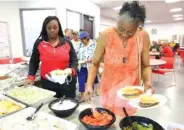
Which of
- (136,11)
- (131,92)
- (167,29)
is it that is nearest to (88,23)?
(136,11)

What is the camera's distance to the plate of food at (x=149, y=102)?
0.93 meters

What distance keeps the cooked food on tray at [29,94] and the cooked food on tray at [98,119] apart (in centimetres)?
46

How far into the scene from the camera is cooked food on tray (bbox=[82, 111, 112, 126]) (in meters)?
0.95

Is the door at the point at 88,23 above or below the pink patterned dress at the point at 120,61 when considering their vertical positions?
above

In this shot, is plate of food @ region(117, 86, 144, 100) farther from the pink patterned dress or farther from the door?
the door

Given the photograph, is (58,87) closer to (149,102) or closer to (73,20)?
(149,102)

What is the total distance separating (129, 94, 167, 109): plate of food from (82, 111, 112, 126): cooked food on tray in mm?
176

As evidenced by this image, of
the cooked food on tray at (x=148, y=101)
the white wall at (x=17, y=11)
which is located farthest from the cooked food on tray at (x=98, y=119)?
the white wall at (x=17, y=11)

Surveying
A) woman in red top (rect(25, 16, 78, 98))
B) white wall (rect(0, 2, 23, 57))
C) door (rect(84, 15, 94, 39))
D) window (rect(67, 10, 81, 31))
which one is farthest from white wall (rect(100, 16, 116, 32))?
woman in red top (rect(25, 16, 78, 98))

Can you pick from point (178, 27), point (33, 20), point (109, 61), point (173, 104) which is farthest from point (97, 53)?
point (178, 27)

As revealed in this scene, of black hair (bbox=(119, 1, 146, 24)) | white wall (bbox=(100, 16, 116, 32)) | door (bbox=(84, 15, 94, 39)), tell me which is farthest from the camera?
white wall (bbox=(100, 16, 116, 32))

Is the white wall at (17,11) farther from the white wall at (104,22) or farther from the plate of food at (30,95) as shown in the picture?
the white wall at (104,22)

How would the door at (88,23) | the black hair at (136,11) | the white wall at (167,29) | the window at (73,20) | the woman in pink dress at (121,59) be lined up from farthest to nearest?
the white wall at (167,29) < the door at (88,23) < the window at (73,20) < the woman in pink dress at (121,59) < the black hair at (136,11)

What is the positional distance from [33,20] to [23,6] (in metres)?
0.47
